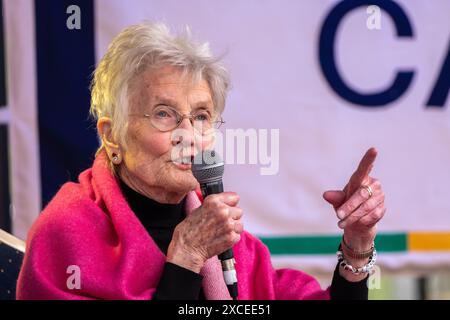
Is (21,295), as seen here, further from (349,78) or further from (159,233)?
(349,78)

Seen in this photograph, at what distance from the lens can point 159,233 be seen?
2023mm

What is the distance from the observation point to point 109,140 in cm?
203

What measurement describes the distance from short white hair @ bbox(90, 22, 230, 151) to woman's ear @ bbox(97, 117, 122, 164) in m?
0.02

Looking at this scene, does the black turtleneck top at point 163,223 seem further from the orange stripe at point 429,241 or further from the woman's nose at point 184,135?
the orange stripe at point 429,241

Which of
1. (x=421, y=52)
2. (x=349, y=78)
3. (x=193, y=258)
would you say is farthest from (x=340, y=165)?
(x=193, y=258)

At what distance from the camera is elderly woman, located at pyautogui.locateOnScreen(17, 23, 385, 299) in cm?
182

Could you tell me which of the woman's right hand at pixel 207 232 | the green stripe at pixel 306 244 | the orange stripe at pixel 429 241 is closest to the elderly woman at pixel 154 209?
the woman's right hand at pixel 207 232

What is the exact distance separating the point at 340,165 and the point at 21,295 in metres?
1.43

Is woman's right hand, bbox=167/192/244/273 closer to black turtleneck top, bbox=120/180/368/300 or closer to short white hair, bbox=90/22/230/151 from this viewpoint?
black turtleneck top, bbox=120/180/368/300

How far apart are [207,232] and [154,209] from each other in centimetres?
29

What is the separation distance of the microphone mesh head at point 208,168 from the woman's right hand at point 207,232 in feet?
0.14

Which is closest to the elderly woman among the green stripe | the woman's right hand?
the woman's right hand

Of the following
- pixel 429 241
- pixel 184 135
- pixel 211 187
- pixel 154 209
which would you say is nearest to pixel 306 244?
pixel 429 241
